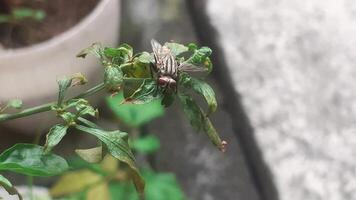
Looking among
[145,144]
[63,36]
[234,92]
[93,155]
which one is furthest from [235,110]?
[93,155]

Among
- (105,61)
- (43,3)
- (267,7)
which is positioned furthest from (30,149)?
(267,7)

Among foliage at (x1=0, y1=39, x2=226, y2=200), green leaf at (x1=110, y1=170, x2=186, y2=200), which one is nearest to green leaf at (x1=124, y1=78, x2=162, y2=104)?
foliage at (x1=0, y1=39, x2=226, y2=200)

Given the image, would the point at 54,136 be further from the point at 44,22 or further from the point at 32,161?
the point at 44,22

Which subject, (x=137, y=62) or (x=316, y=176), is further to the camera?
(x=316, y=176)

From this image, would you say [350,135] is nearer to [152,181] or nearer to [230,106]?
[230,106]

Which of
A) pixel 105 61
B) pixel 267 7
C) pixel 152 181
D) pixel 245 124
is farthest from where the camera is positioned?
pixel 267 7

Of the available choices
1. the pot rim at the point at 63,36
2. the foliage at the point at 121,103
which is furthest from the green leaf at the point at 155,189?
the foliage at the point at 121,103
